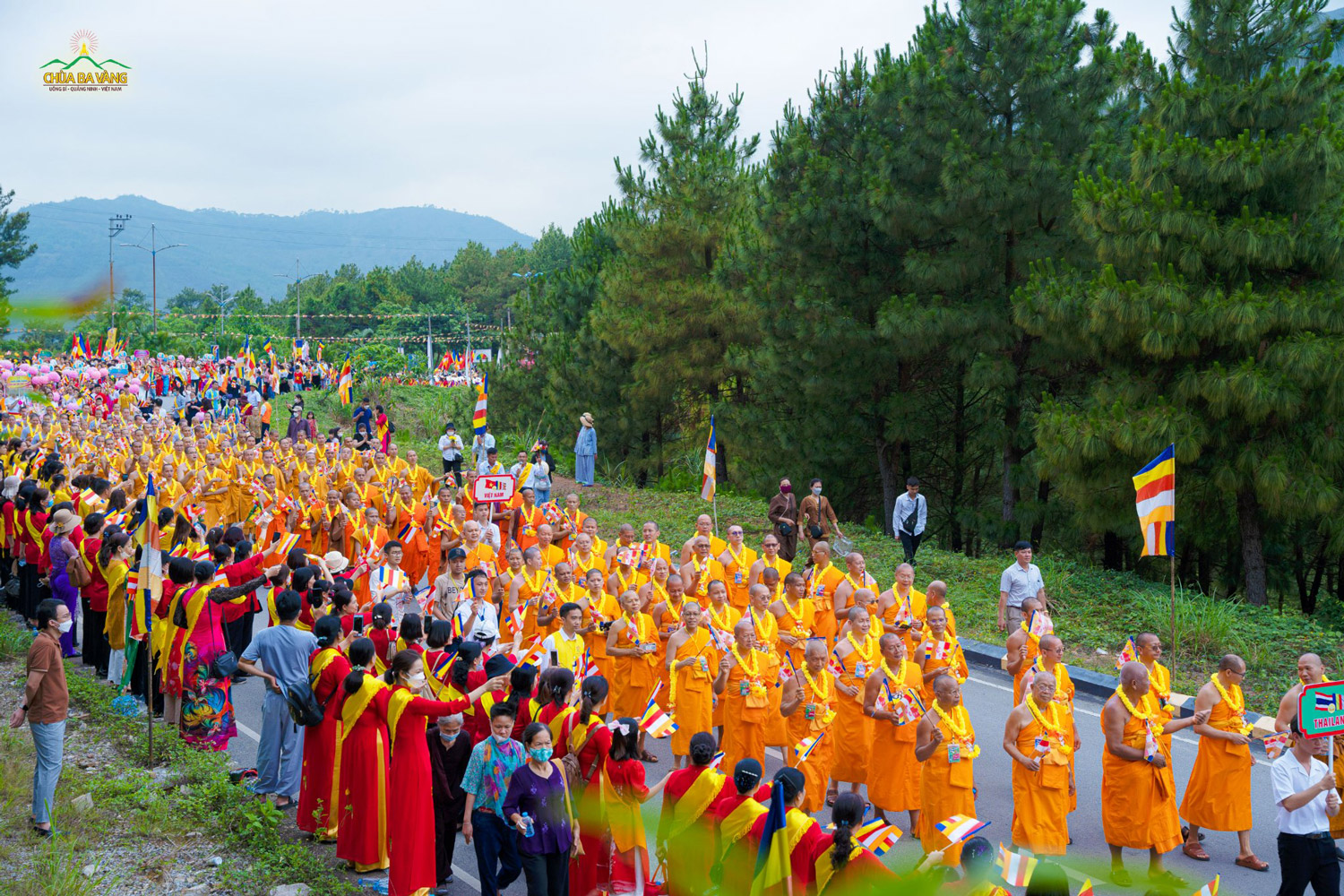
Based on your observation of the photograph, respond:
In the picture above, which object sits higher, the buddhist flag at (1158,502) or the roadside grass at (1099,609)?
the buddhist flag at (1158,502)

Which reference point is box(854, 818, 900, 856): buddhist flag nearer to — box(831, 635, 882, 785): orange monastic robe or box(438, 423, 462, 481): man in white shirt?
box(831, 635, 882, 785): orange monastic robe

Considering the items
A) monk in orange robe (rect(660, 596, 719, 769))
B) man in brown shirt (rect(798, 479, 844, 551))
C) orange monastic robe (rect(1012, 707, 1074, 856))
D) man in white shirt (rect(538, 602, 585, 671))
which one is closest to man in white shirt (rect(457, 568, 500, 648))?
man in white shirt (rect(538, 602, 585, 671))

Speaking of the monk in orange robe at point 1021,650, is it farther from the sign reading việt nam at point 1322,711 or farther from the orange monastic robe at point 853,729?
the sign reading việt nam at point 1322,711

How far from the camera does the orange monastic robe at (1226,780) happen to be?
25.3ft

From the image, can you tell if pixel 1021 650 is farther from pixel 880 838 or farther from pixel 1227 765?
pixel 880 838

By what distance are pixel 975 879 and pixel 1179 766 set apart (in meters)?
8.72

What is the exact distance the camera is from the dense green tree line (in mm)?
14297

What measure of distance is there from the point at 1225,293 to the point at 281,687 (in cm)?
1253

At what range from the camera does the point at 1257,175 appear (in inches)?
558

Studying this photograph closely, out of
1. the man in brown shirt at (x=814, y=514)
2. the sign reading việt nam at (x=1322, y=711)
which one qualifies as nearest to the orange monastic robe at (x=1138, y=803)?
the sign reading việt nam at (x=1322, y=711)

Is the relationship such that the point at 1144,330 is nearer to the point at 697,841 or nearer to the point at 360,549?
the point at 360,549

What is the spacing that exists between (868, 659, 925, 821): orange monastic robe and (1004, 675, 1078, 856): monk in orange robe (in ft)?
2.72

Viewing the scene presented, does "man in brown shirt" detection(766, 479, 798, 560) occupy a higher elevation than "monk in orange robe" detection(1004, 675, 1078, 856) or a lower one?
higher

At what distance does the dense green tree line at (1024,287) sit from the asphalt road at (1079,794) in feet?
16.6
